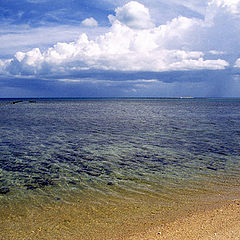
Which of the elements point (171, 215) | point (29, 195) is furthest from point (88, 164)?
point (171, 215)

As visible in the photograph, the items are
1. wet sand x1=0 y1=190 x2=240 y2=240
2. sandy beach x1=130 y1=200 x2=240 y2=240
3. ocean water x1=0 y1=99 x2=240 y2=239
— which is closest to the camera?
sandy beach x1=130 y1=200 x2=240 y2=240

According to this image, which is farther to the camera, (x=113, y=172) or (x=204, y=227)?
(x=113, y=172)

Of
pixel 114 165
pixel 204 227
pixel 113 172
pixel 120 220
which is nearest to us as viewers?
pixel 204 227

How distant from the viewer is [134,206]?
1039 centimetres

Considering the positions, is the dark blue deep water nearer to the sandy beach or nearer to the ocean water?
the ocean water

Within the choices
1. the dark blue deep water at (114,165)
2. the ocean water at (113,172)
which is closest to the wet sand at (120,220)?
the ocean water at (113,172)

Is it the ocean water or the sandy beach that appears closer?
the sandy beach

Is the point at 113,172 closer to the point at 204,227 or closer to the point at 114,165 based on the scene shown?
the point at 114,165

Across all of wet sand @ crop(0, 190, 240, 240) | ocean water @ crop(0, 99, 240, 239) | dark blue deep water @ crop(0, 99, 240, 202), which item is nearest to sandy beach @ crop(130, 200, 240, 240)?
wet sand @ crop(0, 190, 240, 240)

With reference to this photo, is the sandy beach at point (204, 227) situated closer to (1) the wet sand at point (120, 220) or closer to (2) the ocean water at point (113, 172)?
(1) the wet sand at point (120, 220)

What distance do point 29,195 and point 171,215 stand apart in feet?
21.4

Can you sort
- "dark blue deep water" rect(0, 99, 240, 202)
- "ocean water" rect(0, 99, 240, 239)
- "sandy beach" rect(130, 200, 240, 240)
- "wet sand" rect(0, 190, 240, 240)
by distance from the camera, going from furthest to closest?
"dark blue deep water" rect(0, 99, 240, 202) < "ocean water" rect(0, 99, 240, 239) < "wet sand" rect(0, 190, 240, 240) < "sandy beach" rect(130, 200, 240, 240)

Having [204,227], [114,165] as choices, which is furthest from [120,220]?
[114,165]

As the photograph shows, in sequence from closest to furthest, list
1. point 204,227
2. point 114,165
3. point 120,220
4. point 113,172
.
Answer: point 204,227 < point 120,220 < point 113,172 < point 114,165
